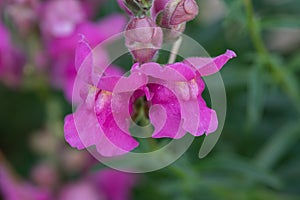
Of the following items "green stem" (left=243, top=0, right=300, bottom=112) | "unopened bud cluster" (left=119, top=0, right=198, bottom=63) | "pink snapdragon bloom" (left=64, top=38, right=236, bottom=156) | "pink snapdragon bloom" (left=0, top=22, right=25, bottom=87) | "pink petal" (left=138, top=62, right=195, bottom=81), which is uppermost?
"green stem" (left=243, top=0, right=300, bottom=112)

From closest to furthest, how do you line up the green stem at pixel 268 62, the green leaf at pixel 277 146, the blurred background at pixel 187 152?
the green stem at pixel 268 62 < the blurred background at pixel 187 152 < the green leaf at pixel 277 146

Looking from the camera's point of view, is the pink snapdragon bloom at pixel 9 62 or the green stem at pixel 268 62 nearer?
the green stem at pixel 268 62

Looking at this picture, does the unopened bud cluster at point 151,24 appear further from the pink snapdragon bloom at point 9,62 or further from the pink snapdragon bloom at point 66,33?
the pink snapdragon bloom at point 9,62

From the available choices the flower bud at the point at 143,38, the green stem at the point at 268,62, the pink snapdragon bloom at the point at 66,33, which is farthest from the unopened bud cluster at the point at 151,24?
the pink snapdragon bloom at the point at 66,33

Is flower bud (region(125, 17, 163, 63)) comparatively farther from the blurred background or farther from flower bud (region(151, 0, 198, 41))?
the blurred background

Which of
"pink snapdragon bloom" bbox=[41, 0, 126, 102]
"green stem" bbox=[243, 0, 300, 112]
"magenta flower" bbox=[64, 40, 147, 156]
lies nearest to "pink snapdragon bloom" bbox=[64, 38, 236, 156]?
"magenta flower" bbox=[64, 40, 147, 156]

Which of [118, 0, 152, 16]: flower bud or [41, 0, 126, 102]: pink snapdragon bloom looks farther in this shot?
[41, 0, 126, 102]: pink snapdragon bloom

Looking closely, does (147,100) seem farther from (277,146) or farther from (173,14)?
(277,146)

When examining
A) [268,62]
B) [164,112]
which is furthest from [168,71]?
[268,62]
